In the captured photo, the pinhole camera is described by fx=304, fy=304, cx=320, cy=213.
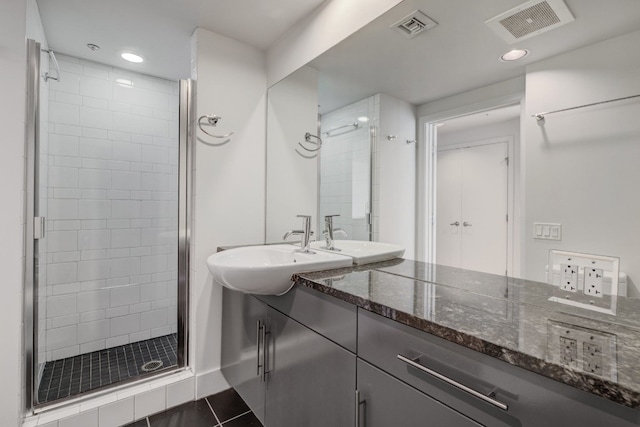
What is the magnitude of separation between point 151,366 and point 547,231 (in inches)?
90.5

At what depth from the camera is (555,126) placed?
91 centimetres

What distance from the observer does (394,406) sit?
84cm

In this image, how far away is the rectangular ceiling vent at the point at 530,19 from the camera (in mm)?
894

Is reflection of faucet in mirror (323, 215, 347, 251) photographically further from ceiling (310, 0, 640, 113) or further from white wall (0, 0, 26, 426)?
white wall (0, 0, 26, 426)

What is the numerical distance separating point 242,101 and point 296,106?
0.37 meters

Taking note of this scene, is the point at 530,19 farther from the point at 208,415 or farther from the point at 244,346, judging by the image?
the point at 208,415

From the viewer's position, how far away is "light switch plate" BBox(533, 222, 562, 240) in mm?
893

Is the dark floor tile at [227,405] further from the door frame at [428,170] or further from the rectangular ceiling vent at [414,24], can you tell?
the rectangular ceiling vent at [414,24]

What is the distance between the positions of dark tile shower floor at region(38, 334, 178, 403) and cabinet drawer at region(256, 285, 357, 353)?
113 centimetres

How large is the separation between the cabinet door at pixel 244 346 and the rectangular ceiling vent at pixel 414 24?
4.51 ft

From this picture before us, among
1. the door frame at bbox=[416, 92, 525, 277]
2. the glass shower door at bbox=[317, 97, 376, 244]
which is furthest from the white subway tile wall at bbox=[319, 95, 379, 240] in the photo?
the door frame at bbox=[416, 92, 525, 277]

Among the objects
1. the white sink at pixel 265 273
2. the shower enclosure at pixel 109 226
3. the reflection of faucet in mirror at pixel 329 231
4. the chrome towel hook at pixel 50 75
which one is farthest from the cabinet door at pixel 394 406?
the chrome towel hook at pixel 50 75

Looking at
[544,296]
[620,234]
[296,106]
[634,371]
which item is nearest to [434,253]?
[544,296]

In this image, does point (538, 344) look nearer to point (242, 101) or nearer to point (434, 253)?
point (434, 253)
